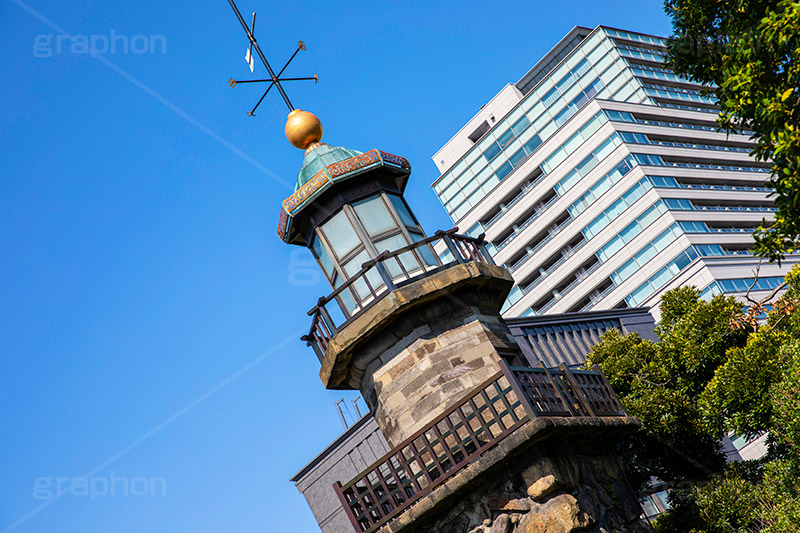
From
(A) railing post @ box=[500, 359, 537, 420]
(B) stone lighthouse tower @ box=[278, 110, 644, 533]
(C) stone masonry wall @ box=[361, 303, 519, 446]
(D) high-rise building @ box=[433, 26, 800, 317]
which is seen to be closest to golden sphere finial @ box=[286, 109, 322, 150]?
(B) stone lighthouse tower @ box=[278, 110, 644, 533]

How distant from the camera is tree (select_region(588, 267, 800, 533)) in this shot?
1270 centimetres

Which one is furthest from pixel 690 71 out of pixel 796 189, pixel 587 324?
pixel 587 324

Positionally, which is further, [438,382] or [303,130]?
[303,130]

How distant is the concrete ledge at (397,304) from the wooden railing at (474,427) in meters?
1.71

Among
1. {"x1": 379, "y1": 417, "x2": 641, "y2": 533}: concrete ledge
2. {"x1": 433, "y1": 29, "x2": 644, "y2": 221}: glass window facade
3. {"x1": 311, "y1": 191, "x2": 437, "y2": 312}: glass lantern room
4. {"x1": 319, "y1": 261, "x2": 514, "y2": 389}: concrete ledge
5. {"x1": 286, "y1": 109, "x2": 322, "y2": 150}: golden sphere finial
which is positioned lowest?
{"x1": 379, "y1": 417, "x2": 641, "y2": 533}: concrete ledge

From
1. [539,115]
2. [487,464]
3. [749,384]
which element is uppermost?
[539,115]

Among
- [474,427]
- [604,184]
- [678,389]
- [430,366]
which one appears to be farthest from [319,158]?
[604,184]

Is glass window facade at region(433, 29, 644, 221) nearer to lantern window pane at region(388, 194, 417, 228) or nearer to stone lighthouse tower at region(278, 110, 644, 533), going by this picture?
lantern window pane at region(388, 194, 417, 228)

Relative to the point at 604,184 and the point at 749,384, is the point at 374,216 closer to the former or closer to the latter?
the point at 749,384

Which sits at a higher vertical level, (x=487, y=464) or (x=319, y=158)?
(x=319, y=158)

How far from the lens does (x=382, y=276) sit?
11.6 m

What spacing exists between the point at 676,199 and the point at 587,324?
4004cm

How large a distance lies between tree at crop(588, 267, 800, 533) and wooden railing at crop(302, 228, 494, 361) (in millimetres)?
5338

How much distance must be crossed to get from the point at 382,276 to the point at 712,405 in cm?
723
